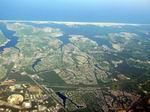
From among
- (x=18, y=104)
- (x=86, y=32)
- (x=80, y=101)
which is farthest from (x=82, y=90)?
(x=86, y=32)

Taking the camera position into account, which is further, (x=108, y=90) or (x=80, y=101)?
(x=108, y=90)

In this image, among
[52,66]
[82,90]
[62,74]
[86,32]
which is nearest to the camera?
[82,90]

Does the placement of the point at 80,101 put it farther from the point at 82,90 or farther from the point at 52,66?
the point at 52,66

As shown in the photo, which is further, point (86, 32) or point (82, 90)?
point (86, 32)

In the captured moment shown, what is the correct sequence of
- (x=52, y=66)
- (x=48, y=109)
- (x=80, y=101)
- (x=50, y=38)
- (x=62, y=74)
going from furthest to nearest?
(x=50, y=38)
(x=52, y=66)
(x=62, y=74)
(x=80, y=101)
(x=48, y=109)

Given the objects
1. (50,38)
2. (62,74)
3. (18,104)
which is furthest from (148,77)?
(50,38)

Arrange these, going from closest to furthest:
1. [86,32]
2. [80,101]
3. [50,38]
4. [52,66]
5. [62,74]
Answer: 1. [80,101]
2. [62,74]
3. [52,66]
4. [50,38]
5. [86,32]

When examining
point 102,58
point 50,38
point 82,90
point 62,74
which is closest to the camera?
point 82,90

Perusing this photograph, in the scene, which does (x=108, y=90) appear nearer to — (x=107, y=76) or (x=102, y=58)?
(x=107, y=76)
